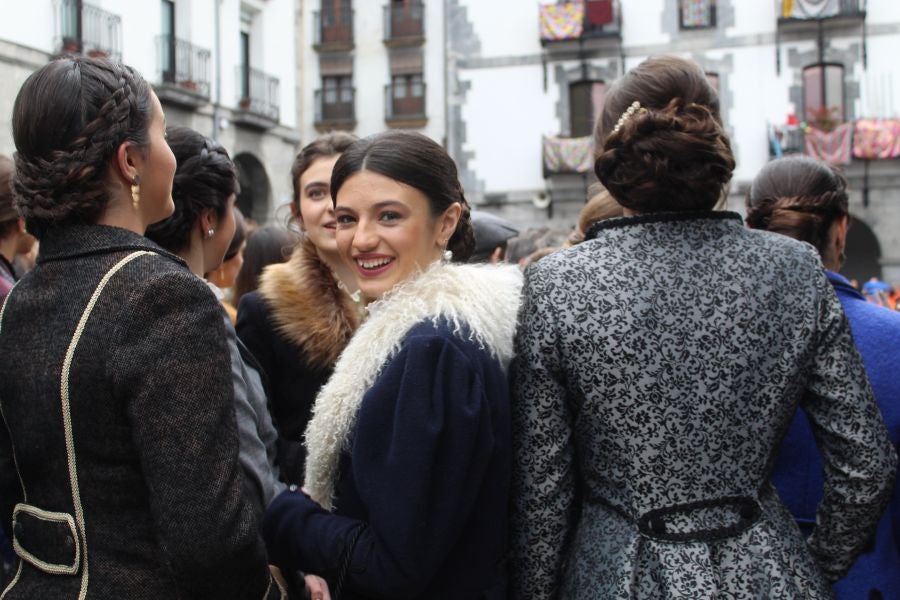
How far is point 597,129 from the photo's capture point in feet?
7.03

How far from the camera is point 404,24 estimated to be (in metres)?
23.0

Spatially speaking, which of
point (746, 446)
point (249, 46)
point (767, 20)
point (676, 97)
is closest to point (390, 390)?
point (746, 446)

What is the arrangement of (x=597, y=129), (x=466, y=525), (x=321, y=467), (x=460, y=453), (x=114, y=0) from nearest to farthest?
(x=460, y=453)
(x=466, y=525)
(x=321, y=467)
(x=597, y=129)
(x=114, y=0)

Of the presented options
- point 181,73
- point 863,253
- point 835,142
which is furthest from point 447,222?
point 863,253

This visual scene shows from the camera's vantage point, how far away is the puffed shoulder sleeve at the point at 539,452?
188 cm

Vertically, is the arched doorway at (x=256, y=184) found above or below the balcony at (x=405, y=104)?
below

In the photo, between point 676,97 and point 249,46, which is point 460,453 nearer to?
point 676,97

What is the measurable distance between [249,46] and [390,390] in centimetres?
1787

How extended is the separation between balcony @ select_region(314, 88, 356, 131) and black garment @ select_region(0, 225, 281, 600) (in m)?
21.9

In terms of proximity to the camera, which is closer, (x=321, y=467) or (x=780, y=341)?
(x=780, y=341)

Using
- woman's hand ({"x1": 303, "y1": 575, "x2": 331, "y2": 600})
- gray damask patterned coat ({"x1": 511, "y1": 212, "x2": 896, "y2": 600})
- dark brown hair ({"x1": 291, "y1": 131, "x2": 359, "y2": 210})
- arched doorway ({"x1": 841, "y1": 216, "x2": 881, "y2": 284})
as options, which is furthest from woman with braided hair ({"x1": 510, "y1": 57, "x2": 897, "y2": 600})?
arched doorway ({"x1": 841, "y1": 216, "x2": 881, "y2": 284})

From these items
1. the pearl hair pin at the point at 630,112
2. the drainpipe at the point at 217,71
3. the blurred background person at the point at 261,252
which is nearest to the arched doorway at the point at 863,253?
the drainpipe at the point at 217,71

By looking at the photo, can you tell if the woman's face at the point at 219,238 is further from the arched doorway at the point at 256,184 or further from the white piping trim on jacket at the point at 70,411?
the arched doorway at the point at 256,184

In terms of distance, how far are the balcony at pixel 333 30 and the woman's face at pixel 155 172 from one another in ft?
73.7
